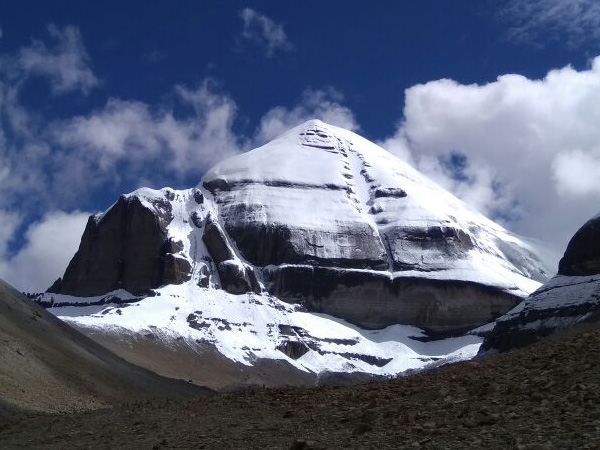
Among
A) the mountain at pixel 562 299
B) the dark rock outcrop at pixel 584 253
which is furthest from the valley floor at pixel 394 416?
the dark rock outcrop at pixel 584 253

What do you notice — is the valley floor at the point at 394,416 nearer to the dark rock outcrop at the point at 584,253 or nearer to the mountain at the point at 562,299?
the mountain at the point at 562,299

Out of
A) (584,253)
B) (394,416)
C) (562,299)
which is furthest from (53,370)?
(584,253)

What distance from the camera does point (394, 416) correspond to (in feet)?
71.2

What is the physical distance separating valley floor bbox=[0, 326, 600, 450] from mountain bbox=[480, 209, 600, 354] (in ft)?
385

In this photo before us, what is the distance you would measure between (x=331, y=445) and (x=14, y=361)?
36991mm

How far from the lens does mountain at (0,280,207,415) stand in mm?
44656

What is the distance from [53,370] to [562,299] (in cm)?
10899

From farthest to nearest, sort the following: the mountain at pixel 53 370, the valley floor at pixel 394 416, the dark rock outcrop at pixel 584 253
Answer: the dark rock outcrop at pixel 584 253 → the mountain at pixel 53 370 → the valley floor at pixel 394 416

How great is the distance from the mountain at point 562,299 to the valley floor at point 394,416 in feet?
385

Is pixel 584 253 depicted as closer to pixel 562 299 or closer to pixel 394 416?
pixel 562 299

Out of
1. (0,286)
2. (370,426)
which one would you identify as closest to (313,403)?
(370,426)

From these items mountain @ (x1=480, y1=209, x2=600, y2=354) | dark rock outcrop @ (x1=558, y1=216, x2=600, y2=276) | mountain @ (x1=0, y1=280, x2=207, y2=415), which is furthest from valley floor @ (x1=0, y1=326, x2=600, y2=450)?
dark rock outcrop @ (x1=558, y1=216, x2=600, y2=276)

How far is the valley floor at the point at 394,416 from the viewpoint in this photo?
733 inches

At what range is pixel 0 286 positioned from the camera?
234 ft
